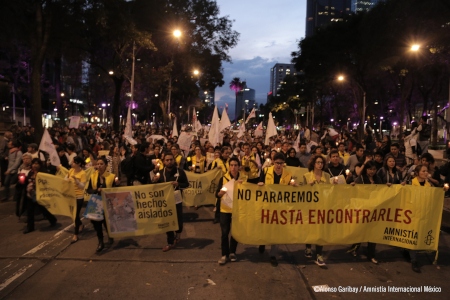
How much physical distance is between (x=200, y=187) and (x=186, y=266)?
12.5ft

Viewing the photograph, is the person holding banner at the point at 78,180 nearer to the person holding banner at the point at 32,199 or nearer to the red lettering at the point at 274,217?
the person holding banner at the point at 32,199

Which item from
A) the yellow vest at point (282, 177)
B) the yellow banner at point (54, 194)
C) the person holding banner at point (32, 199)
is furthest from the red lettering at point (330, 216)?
the person holding banner at point (32, 199)

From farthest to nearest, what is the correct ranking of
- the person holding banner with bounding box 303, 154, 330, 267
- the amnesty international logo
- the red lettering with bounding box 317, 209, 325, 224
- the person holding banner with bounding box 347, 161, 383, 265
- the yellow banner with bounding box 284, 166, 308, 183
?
the yellow banner with bounding box 284, 166, 308, 183 < the person holding banner with bounding box 347, 161, 383, 265 < the person holding banner with bounding box 303, 154, 330, 267 < the red lettering with bounding box 317, 209, 325, 224 < the amnesty international logo

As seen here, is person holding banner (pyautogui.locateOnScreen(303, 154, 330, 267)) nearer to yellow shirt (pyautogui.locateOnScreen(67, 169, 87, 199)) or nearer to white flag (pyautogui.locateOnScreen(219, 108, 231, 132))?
yellow shirt (pyautogui.locateOnScreen(67, 169, 87, 199))

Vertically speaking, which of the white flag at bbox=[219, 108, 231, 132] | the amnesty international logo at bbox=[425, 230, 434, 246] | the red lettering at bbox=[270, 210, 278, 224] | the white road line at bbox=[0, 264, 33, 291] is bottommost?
the white road line at bbox=[0, 264, 33, 291]

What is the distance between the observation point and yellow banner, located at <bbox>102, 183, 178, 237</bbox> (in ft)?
22.1

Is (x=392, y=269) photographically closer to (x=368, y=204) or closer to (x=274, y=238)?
(x=368, y=204)

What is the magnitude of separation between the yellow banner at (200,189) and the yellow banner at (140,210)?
2.81 metres

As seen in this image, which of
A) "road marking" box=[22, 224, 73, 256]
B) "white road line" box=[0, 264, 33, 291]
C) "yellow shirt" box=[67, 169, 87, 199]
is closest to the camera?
"white road line" box=[0, 264, 33, 291]

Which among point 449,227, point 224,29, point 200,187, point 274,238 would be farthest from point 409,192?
point 224,29

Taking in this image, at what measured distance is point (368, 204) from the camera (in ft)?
20.2

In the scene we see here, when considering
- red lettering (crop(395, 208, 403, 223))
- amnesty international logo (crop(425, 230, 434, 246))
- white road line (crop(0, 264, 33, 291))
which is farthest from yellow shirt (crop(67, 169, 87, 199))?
amnesty international logo (crop(425, 230, 434, 246))

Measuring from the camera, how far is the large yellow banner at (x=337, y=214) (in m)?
6.05

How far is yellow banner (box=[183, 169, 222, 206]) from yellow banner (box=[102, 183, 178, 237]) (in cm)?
281
